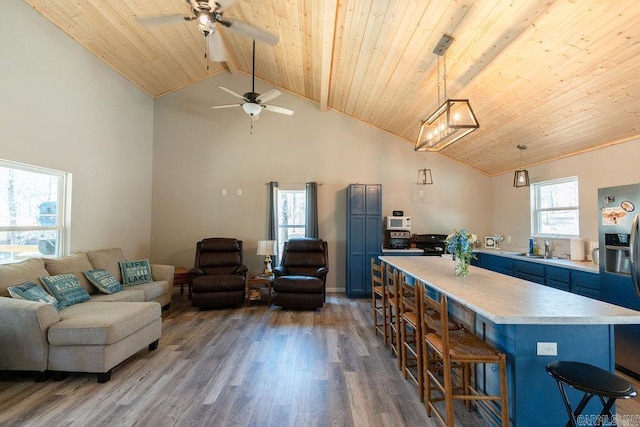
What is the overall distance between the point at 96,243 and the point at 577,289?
6422mm

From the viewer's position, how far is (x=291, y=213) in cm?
594

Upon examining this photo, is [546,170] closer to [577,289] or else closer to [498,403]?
[577,289]

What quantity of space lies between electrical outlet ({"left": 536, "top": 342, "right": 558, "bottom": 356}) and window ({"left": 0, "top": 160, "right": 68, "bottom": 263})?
504 cm

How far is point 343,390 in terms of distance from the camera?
244 centimetres

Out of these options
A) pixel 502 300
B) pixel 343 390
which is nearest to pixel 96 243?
pixel 343 390

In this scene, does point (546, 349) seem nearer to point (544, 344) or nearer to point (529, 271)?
point (544, 344)

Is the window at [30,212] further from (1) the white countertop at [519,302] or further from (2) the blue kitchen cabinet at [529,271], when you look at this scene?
(2) the blue kitchen cabinet at [529,271]

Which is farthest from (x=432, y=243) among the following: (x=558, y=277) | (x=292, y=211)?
(x=292, y=211)

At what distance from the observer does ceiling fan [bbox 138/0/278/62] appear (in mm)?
2579

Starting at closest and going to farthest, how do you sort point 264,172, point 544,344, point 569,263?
point 544,344, point 569,263, point 264,172

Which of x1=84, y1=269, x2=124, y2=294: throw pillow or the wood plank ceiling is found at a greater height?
the wood plank ceiling

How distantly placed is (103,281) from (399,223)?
15.4 feet

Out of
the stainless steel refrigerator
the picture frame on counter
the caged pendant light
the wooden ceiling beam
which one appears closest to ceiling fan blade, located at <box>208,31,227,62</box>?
the wooden ceiling beam

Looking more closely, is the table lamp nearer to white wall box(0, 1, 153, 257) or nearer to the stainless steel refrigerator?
white wall box(0, 1, 153, 257)
